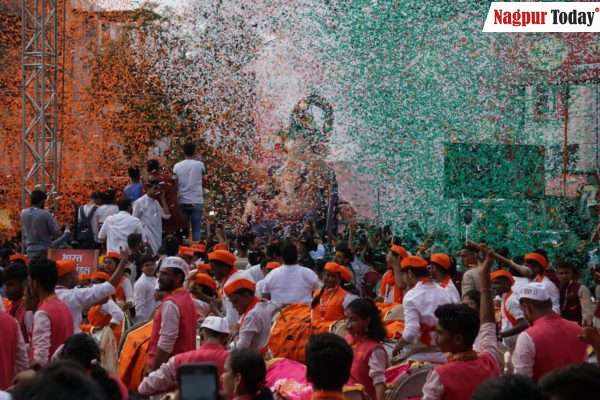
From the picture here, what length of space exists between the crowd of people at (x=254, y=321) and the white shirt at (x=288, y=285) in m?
0.01

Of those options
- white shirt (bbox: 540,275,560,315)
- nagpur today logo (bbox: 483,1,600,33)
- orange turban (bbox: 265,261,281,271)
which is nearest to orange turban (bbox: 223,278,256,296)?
white shirt (bbox: 540,275,560,315)

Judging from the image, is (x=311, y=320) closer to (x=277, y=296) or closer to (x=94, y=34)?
(x=277, y=296)

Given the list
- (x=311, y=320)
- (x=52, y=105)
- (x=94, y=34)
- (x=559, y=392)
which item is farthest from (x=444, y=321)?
(x=94, y=34)

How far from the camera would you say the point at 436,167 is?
20.2 m

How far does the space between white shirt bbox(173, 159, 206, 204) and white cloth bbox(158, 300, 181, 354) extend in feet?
19.2

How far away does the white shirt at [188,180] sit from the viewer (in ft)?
41.6

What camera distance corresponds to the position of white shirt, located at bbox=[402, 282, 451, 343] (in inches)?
300

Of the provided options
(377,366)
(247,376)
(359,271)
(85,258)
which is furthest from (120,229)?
(247,376)

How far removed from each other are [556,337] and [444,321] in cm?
85

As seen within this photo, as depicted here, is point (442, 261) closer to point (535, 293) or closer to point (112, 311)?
point (112, 311)

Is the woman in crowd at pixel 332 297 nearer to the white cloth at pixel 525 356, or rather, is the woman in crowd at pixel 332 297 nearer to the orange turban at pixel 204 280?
the orange turban at pixel 204 280

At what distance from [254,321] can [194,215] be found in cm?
577

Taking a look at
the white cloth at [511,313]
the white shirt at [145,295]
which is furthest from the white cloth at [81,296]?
the white cloth at [511,313]

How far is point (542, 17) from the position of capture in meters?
19.9
